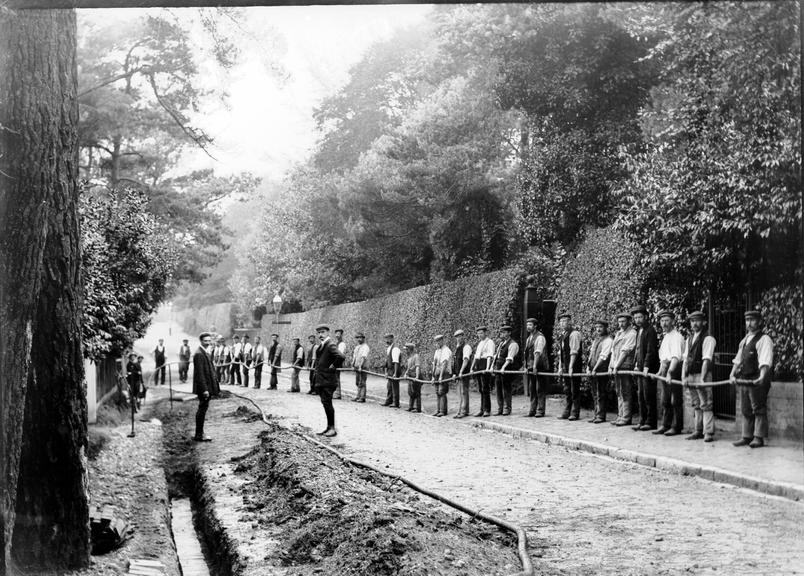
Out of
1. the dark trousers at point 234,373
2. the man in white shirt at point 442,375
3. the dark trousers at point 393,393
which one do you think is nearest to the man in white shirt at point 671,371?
the man in white shirt at point 442,375

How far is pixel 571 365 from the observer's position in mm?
15719

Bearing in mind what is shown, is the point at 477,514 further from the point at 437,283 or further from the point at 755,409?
the point at 437,283

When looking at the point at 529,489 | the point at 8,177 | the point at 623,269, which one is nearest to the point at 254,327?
the point at 623,269

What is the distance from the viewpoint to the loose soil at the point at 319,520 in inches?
241

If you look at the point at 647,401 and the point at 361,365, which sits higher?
the point at 361,365

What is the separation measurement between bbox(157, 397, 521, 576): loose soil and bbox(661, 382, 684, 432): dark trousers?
521 cm

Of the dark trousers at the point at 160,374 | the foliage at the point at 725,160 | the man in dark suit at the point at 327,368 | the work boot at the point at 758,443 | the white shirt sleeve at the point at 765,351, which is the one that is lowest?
the dark trousers at the point at 160,374

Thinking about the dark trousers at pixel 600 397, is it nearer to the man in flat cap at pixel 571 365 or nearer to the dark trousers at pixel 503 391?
the man in flat cap at pixel 571 365

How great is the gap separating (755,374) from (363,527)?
6.34 meters

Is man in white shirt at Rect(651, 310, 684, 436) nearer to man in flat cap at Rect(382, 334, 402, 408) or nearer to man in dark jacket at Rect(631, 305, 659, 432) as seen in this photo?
man in dark jacket at Rect(631, 305, 659, 432)

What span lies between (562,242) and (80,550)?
53.1 ft

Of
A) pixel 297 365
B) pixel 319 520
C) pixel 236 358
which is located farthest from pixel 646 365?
pixel 236 358

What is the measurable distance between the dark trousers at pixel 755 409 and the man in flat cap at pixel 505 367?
6409 millimetres

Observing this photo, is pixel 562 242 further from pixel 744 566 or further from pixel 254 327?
pixel 254 327
